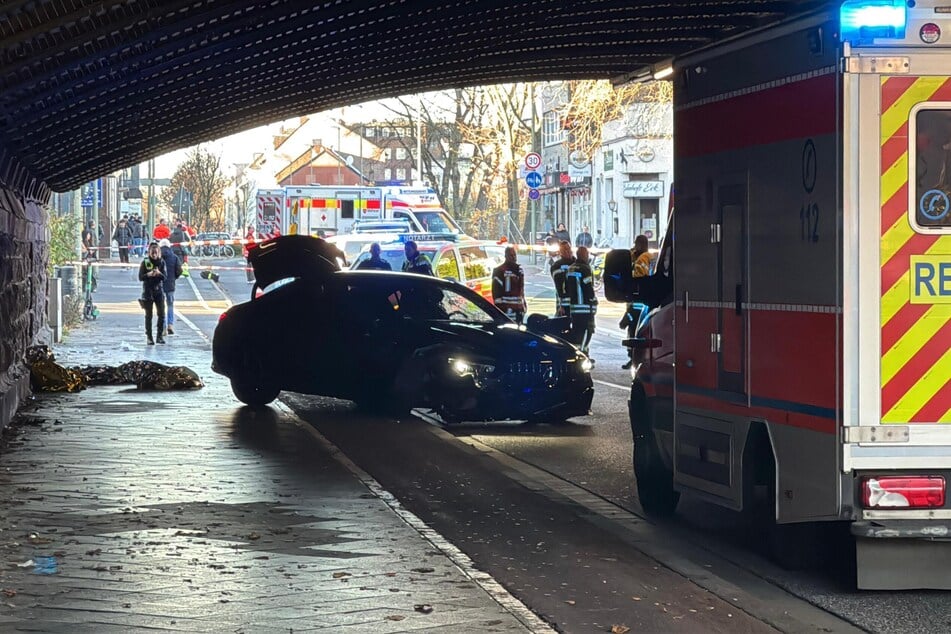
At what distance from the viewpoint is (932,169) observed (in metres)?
7.47

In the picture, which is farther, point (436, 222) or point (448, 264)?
point (436, 222)

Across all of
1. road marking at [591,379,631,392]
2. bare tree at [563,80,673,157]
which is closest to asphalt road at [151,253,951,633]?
road marking at [591,379,631,392]

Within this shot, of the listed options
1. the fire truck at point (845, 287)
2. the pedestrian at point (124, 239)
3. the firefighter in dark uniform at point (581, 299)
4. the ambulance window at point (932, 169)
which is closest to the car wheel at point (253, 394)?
the firefighter in dark uniform at point (581, 299)

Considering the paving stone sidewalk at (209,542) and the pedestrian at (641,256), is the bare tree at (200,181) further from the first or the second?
the paving stone sidewalk at (209,542)

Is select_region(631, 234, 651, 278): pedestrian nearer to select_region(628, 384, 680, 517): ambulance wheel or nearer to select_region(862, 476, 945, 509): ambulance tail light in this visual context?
select_region(628, 384, 680, 517): ambulance wheel

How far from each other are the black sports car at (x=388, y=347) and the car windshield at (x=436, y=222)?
3773 centimetres

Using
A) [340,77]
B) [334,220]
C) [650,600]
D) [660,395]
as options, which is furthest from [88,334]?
[334,220]

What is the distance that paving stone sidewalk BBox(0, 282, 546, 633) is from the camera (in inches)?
291

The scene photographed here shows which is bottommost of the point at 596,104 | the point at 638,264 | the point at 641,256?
the point at 638,264

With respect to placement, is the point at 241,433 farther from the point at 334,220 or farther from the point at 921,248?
the point at 334,220

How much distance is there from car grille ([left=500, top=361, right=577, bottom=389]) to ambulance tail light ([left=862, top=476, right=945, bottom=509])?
8.37 meters

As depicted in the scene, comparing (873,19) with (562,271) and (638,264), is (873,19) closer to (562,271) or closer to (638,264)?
(638,264)

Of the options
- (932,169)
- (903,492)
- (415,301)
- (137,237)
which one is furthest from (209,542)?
(137,237)

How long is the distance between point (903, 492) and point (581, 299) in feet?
53.2
